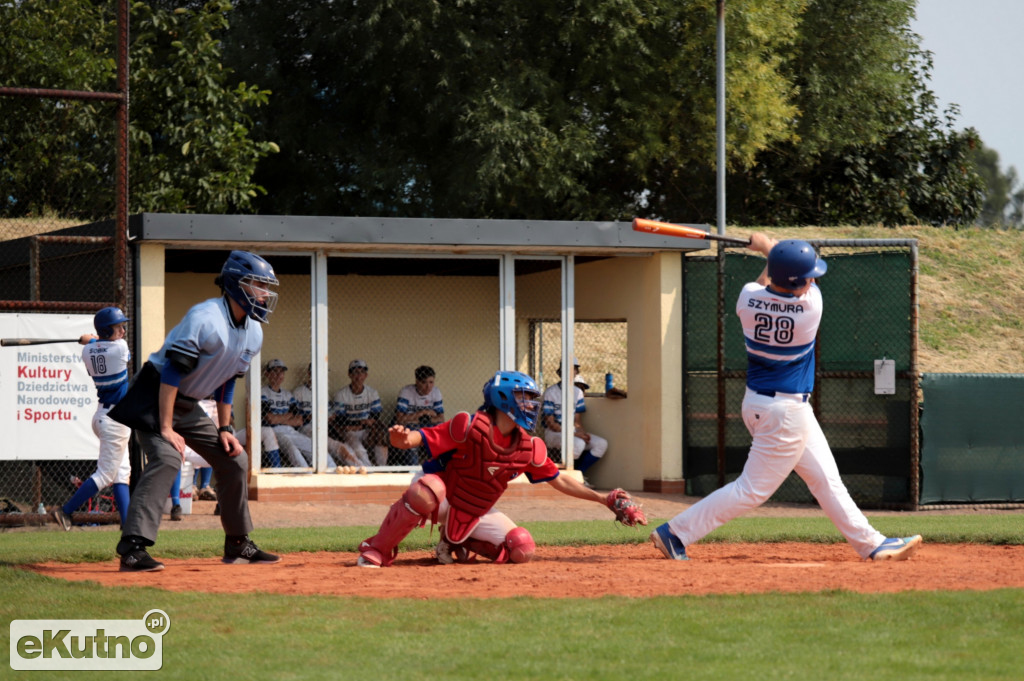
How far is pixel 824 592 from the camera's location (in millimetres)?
6148

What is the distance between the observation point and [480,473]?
7.55 m

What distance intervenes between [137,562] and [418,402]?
8.00 meters

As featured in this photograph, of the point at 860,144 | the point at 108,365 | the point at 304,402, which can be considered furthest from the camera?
the point at 860,144

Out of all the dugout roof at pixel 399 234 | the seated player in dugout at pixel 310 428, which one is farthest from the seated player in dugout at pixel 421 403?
the dugout roof at pixel 399 234

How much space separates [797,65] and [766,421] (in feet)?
72.3

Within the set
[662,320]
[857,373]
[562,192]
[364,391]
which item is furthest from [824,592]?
[562,192]

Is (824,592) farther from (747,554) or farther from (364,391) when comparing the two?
(364,391)

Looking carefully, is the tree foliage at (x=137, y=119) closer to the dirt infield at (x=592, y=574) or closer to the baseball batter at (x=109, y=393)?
the baseball batter at (x=109, y=393)

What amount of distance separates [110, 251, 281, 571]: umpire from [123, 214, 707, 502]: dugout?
218 inches

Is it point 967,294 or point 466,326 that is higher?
point 967,294

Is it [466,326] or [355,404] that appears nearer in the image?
[355,404]

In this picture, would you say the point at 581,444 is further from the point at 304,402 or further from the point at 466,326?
the point at 304,402

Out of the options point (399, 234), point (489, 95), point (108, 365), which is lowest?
point (108, 365)
